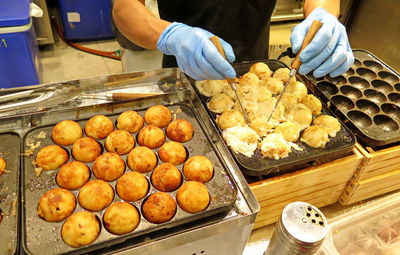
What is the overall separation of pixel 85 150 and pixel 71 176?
159mm

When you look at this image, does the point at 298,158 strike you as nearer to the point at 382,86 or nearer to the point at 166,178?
the point at 166,178

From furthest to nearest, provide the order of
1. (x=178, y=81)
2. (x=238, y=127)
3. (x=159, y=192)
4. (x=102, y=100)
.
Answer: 1. (x=178, y=81)
2. (x=102, y=100)
3. (x=238, y=127)
4. (x=159, y=192)

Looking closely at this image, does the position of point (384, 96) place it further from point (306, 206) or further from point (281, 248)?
point (281, 248)

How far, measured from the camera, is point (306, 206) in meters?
1.27

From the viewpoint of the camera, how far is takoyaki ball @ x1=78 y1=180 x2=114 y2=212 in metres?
1.35

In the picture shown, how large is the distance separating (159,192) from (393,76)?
1939 millimetres

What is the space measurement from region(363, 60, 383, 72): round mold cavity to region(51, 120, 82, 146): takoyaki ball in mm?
2120

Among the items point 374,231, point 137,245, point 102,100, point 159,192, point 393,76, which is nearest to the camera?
point 137,245

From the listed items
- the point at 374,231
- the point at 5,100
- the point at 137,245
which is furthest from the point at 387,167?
the point at 5,100

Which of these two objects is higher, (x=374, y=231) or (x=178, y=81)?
(x=178, y=81)

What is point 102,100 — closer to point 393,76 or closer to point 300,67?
point 300,67

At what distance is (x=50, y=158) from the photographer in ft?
4.81

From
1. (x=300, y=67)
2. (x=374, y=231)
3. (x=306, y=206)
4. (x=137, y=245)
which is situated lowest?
(x=374, y=231)

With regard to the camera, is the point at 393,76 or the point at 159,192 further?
the point at 393,76
